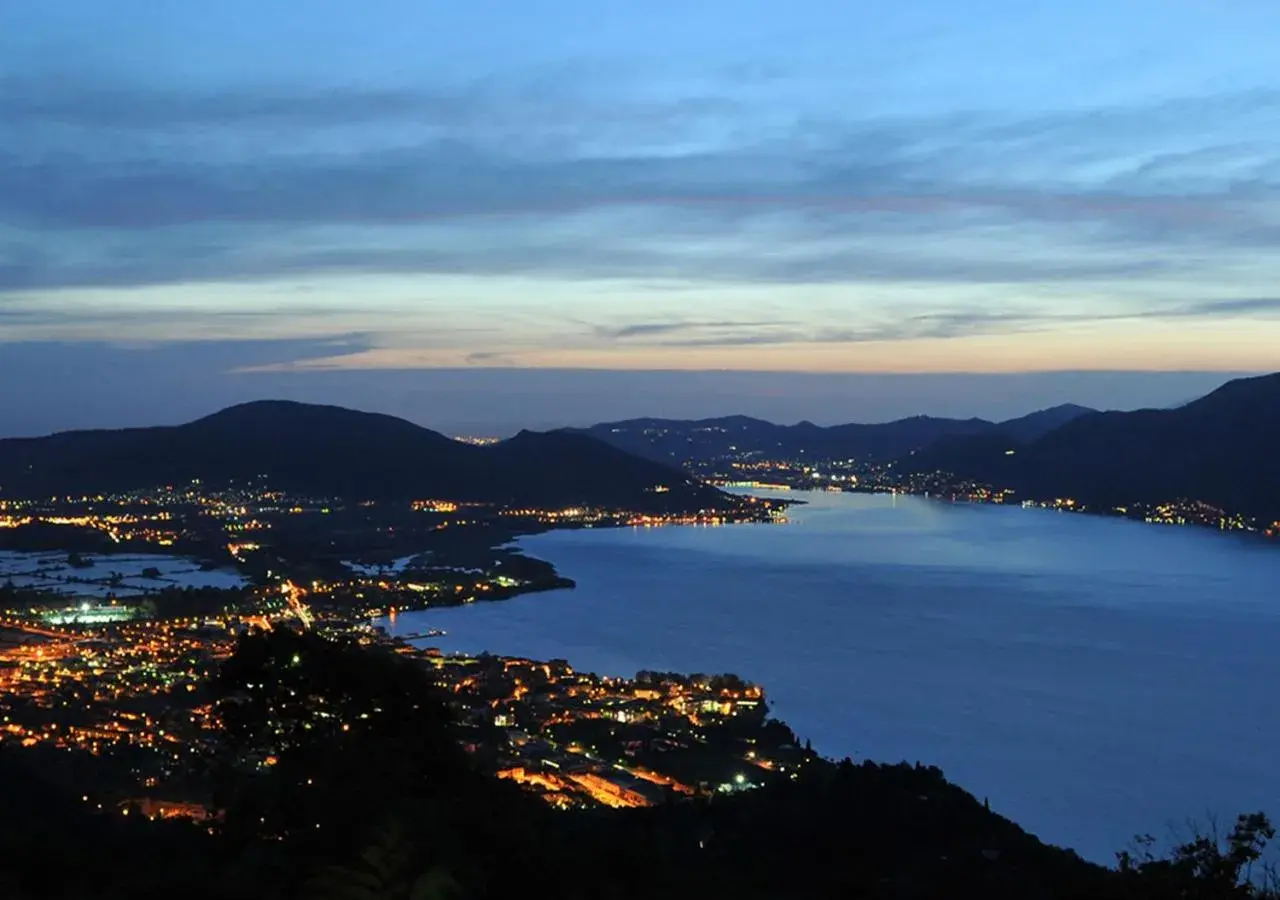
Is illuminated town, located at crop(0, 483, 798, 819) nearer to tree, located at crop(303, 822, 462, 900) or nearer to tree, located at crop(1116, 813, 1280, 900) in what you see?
tree, located at crop(303, 822, 462, 900)

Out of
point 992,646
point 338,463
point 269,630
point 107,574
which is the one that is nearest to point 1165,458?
point 338,463

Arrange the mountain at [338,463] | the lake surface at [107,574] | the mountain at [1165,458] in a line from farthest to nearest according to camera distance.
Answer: the mountain at [1165,458], the mountain at [338,463], the lake surface at [107,574]

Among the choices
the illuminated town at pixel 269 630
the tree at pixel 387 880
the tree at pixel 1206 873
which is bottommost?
the illuminated town at pixel 269 630

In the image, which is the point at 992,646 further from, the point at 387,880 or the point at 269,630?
the point at 387,880

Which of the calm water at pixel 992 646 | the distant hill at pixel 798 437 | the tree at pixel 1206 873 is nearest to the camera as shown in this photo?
the tree at pixel 1206 873

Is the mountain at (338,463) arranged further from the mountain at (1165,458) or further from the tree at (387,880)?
the tree at (387,880)

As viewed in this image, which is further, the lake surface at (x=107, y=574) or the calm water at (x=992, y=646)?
the lake surface at (x=107, y=574)

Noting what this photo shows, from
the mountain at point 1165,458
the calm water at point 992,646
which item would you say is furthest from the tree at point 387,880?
the mountain at point 1165,458

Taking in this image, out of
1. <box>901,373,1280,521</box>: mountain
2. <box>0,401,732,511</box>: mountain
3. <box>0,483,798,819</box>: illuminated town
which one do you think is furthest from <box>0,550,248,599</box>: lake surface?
<box>901,373,1280,521</box>: mountain
